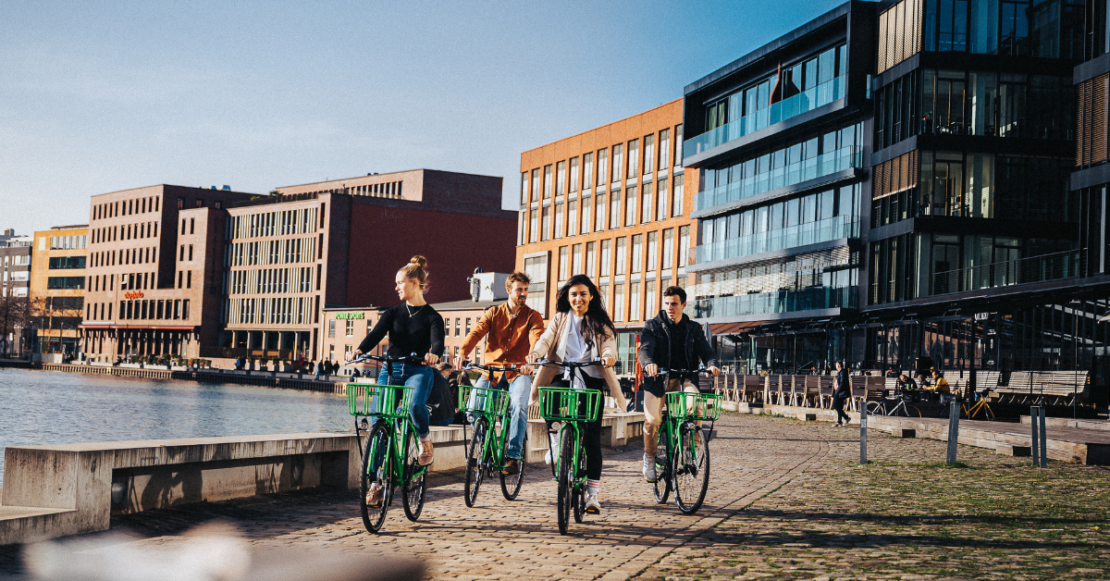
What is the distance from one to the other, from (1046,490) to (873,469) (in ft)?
9.37

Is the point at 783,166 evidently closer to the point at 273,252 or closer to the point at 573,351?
the point at 573,351

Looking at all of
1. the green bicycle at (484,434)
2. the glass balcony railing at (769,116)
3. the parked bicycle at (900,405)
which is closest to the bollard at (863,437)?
the green bicycle at (484,434)

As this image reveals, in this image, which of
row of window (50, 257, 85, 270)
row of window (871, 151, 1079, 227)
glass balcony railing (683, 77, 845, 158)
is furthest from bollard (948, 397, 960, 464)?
row of window (50, 257, 85, 270)

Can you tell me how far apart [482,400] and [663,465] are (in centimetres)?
153

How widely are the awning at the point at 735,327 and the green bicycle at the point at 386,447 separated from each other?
146 feet

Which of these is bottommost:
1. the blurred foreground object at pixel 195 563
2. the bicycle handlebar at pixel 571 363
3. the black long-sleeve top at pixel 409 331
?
the blurred foreground object at pixel 195 563

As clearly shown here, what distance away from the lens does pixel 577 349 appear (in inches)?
339

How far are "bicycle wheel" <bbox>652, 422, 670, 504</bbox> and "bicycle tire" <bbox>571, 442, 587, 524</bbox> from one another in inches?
42.2

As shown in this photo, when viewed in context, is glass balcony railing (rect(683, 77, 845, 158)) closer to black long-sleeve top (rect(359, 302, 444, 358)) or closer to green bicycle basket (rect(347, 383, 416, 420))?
black long-sleeve top (rect(359, 302, 444, 358))

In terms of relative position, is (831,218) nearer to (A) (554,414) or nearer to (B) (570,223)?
(B) (570,223)

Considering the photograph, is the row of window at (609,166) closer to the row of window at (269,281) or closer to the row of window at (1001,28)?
the row of window at (1001,28)

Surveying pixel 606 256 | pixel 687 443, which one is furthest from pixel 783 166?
pixel 687 443

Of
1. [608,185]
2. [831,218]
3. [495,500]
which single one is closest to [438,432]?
[495,500]

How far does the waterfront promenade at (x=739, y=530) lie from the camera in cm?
662
